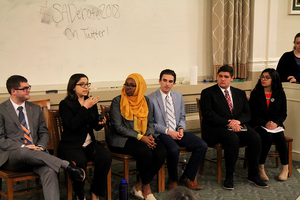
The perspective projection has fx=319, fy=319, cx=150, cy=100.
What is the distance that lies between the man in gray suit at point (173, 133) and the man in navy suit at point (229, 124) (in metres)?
0.24

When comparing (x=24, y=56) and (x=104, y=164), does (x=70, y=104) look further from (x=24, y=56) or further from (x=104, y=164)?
(x=24, y=56)

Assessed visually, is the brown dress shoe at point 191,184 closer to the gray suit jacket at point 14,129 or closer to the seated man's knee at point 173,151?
the seated man's knee at point 173,151

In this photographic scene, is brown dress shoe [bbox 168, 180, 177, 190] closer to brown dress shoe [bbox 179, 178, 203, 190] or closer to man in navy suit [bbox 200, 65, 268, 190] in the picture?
brown dress shoe [bbox 179, 178, 203, 190]

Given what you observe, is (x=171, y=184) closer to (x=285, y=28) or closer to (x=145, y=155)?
(x=145, y=155)

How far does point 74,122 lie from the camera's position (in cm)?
269

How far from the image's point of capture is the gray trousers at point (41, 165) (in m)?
2.39

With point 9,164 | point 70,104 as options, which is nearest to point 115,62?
point 70,104

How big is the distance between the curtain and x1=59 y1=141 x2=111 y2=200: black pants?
7.75 ft

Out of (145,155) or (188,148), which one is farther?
(188,148)

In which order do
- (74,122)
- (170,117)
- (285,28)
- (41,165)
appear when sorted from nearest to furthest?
(41,165)
(74,122)
(170,117)
(285,28)

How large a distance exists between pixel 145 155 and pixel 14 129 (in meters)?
1.12

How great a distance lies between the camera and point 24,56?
3490 mm

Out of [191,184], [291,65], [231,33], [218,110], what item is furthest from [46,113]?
[291,65]

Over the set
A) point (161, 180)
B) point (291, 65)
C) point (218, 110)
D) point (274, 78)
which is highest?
point (291, 65)
